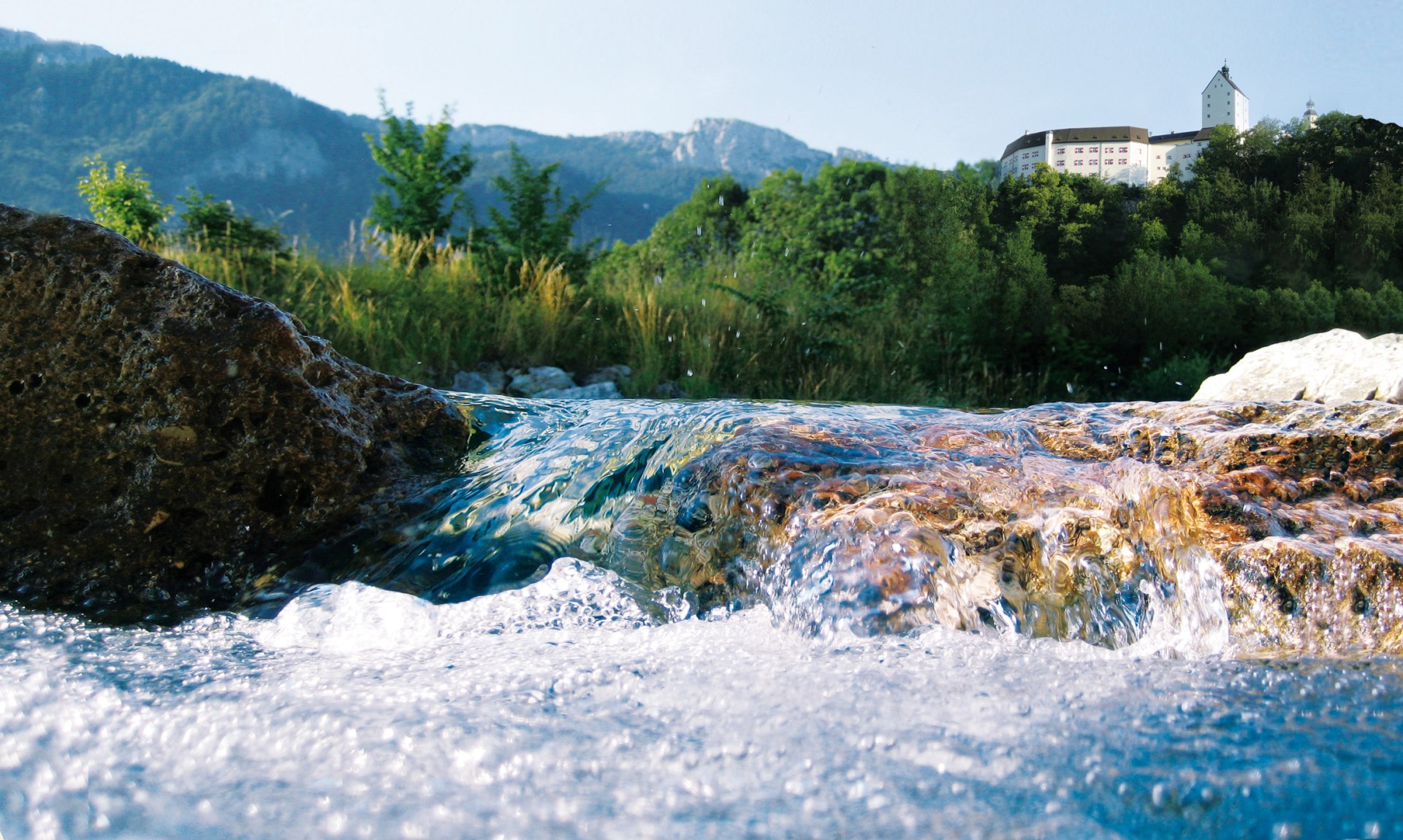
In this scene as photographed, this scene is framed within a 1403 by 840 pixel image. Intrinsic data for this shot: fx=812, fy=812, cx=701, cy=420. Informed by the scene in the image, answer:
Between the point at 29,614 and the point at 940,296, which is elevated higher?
the point at 940,296

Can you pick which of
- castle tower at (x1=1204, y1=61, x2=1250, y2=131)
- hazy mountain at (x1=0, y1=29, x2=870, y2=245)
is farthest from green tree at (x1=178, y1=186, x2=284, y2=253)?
hazy mountain at (x1=0, y1=29, x2=870, y2=245)

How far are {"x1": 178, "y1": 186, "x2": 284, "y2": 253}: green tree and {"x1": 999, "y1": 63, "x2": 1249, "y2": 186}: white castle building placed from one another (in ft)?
21.0

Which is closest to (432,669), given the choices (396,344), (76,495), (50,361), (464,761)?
(464,761)

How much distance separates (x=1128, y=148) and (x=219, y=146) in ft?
224

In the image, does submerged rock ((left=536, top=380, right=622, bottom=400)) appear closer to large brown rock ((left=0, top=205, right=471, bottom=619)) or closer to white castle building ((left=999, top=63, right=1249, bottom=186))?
large brown rock ((left=0, top=205, right=471, bottom=619))

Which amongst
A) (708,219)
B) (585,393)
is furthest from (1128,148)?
(708,219)

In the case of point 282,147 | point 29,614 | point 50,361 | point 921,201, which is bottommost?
point 29,614

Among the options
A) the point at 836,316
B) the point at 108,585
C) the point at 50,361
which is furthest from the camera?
the point at 836,316

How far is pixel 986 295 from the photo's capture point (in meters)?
6.86

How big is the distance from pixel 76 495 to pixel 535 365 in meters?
4.38

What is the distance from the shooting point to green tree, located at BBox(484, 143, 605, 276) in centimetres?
794

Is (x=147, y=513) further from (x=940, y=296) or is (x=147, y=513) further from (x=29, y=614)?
(x=940, y=296)

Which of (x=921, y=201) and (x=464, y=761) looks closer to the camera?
(x=464, y=761)

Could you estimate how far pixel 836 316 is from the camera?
6.91m
